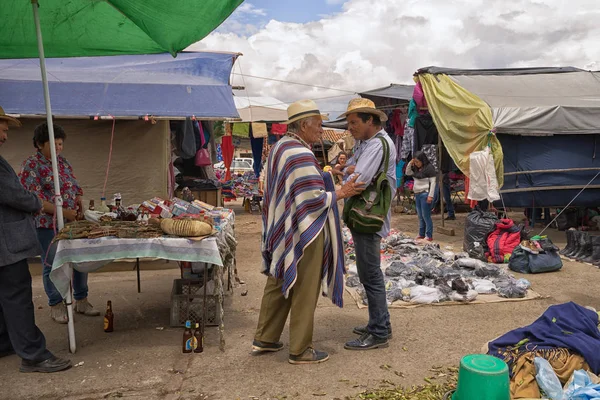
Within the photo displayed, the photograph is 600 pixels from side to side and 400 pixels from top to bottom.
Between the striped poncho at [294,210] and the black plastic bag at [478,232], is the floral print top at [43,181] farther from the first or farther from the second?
the black plastic bag at [478,232]

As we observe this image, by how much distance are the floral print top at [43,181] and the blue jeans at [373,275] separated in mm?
2882

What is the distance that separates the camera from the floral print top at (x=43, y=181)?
4512 millimetres

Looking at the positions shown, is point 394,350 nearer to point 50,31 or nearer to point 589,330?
point 589,330

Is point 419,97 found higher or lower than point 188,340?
higher

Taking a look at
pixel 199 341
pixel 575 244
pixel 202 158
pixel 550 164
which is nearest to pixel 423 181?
pixel 550 164

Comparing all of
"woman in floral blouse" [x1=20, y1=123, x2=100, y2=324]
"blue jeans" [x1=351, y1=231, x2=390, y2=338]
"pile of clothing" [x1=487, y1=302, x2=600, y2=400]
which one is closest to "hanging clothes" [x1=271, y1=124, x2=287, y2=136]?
"woman in floral blouse" [x1=20, y1=123, x2=100, y2=324]

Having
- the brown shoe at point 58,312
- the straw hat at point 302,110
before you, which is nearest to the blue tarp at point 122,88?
the brown shoe at point 58,312

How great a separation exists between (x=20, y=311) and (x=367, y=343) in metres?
2.84

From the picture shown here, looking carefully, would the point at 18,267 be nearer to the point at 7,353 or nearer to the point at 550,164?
the point at 7,353

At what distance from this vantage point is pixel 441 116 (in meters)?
9.09

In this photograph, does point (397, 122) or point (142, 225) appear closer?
point (142, 225)

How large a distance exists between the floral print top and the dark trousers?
0.88 meters

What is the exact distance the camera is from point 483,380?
2.64 meters

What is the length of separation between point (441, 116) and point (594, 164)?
2.97 m
